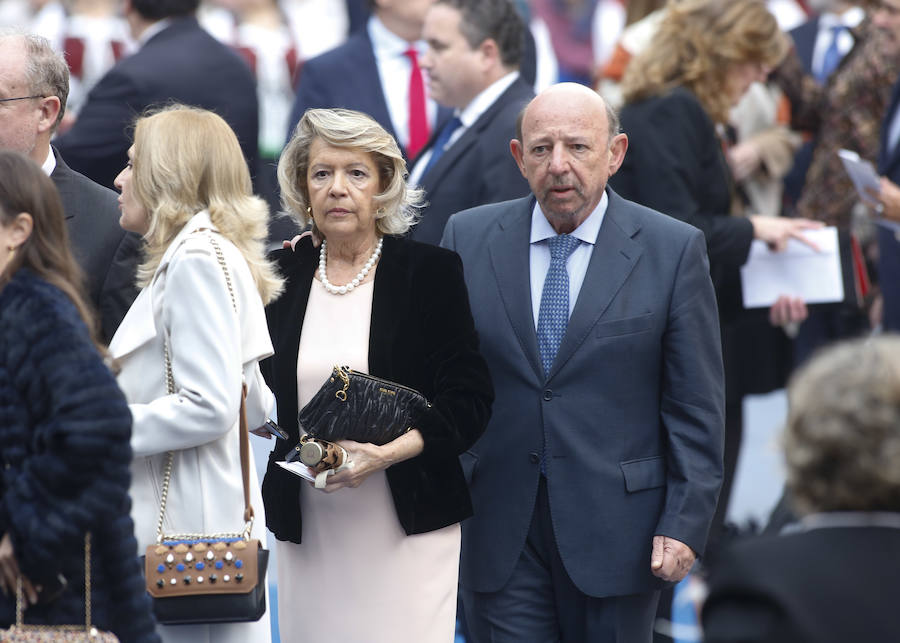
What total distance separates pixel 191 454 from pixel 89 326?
0.63m

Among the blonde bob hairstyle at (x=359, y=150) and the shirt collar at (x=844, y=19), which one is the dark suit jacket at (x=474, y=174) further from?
the shirt collar at (x=844, y=19)

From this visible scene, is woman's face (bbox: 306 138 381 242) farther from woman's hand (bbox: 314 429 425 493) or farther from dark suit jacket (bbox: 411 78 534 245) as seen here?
dark suit jacket (bbox: 411 78 534 245)

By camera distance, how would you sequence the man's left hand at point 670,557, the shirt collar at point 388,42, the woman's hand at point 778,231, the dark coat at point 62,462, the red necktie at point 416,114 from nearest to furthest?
the dark coat at point 62,462
the man's left hand at point 670,557
the woman's hand at point 778,231
the red necktie at point 416,114
the shirt collar at point 388,42

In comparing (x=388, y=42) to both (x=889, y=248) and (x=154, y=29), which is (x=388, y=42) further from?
(x=889, y=248)

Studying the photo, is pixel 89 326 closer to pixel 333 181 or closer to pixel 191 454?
pixel 191 454

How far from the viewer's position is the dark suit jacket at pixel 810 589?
2.24 metres

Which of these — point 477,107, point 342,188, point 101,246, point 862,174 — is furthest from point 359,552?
point 862,174

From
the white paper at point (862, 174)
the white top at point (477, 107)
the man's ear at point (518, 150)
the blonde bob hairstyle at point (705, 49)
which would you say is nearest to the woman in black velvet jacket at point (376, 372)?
the man's ear at point (518, 150)

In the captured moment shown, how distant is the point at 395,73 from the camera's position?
6.83 metres

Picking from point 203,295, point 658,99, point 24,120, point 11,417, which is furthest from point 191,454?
point 658,99

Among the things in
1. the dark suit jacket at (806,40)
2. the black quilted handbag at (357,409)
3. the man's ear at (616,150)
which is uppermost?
the dark suit jacket at (806,40)

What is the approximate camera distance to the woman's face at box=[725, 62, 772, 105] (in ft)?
19.2

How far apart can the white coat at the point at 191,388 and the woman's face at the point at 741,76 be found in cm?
273

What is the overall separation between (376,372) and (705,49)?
97.4 inches
